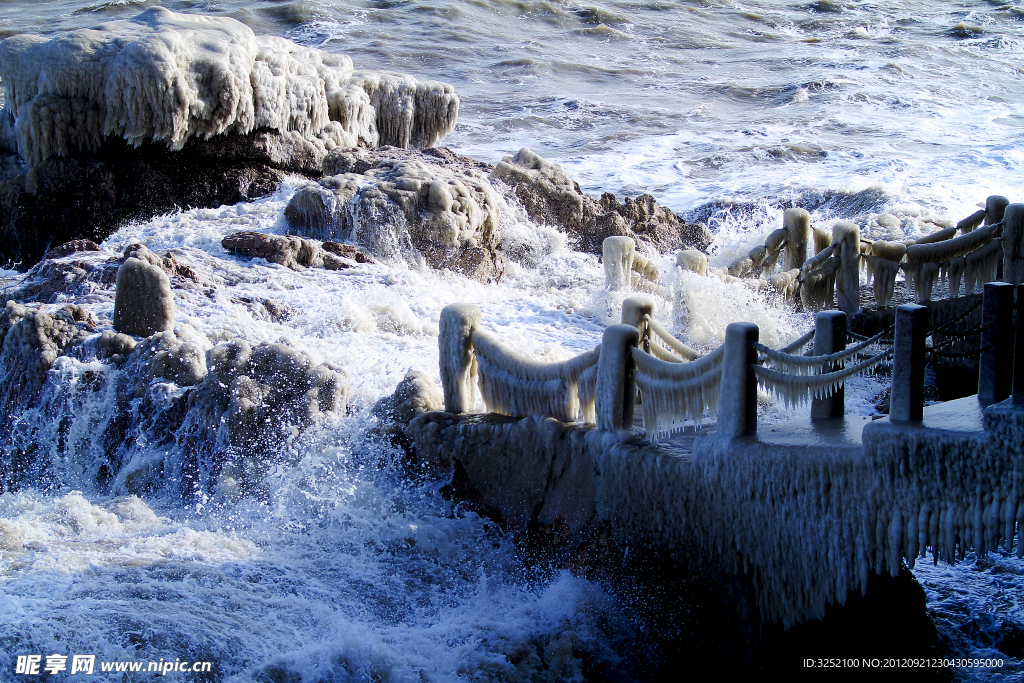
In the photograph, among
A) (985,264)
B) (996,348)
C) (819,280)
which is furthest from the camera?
(819,280)

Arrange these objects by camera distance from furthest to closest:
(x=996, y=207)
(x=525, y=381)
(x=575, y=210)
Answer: (x=575, y=210)
(x=996, y=207)
(x=525, y=381)

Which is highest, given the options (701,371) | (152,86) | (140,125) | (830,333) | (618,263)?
(152,86)

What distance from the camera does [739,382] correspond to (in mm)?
3951

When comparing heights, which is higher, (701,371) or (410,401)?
(701,371)

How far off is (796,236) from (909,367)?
5.52 metres

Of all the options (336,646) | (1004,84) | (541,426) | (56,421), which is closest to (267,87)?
(56,421)

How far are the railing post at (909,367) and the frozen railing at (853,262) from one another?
4.09m

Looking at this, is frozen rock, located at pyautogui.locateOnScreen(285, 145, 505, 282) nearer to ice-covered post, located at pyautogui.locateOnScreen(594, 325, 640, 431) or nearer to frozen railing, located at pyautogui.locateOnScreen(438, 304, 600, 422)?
frozen railing, located at pyautogui.locateOnScreen(438, 304, 600, 422)

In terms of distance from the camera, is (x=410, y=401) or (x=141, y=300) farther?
(x=141, y=300)

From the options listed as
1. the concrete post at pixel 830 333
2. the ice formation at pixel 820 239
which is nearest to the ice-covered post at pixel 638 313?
the concrete post at pixel 830 333

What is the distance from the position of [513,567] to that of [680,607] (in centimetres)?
104

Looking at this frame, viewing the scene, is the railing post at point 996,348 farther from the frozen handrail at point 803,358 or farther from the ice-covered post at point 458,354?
the ice-covered post at point 458,354

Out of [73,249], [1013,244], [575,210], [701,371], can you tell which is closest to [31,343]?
[73,249]

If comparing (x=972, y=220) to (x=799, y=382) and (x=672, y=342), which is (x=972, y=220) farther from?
(x=799, y=382)
